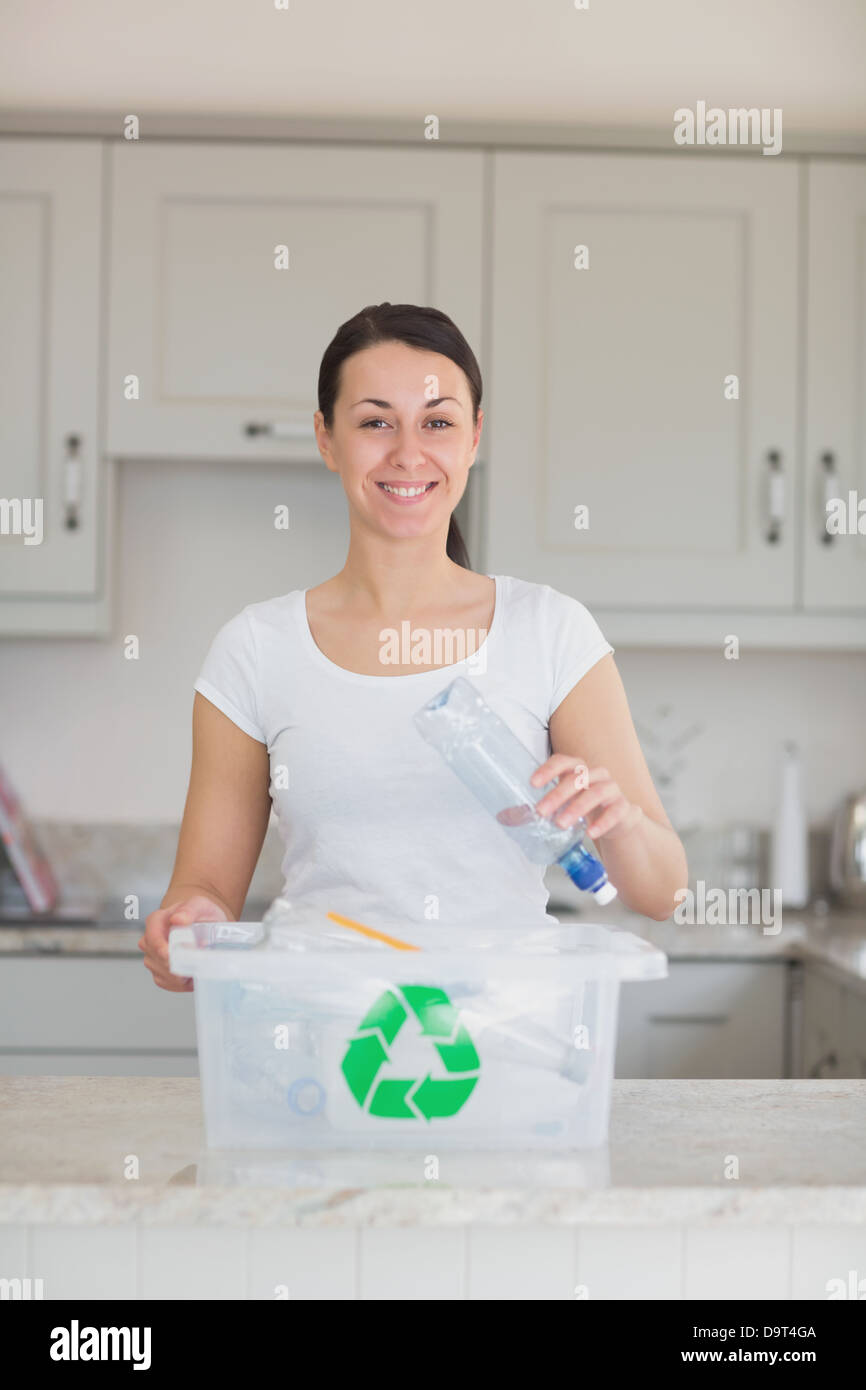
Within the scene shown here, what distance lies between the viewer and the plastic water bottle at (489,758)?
1.03 m

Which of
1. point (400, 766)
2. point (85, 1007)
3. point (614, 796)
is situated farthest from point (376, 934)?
point (85, 1007)

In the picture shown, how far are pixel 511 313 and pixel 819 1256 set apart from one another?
1900mm

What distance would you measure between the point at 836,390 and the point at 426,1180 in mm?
2016

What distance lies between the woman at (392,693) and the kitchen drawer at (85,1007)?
43.6 inches

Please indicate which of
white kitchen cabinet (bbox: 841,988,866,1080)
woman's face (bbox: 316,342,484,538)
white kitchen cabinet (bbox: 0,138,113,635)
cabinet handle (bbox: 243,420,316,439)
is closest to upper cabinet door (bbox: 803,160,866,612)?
white kitchen cabinet (bbox: 841,988,866,1080)

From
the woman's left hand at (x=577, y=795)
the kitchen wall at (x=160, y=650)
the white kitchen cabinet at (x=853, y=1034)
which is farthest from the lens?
the kitchen wall at (x=160, y=650)

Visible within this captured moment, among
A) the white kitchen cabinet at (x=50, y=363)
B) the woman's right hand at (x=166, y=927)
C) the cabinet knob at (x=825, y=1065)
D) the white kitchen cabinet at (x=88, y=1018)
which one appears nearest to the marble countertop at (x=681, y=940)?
the white kitchen cabinet at (x=88, y=1018)

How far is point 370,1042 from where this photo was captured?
32.6 inches

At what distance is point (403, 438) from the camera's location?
1255 millimetres

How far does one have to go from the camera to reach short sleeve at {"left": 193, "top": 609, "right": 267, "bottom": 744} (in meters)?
1.28

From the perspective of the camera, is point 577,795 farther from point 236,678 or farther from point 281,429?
point 281,429

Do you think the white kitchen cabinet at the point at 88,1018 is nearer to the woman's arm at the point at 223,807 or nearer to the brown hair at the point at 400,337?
the woman's arm at the point at 223,807

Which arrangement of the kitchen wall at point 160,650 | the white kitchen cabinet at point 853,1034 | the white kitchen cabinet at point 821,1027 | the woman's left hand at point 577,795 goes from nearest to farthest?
the woman's left hand at point 577,795, the white kitchen cabinet at point 853,1034, the white kitchen cabinet at point 821,1027, the kitchen wall at point 160,650

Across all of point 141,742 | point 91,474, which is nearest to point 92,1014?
point 141,742
